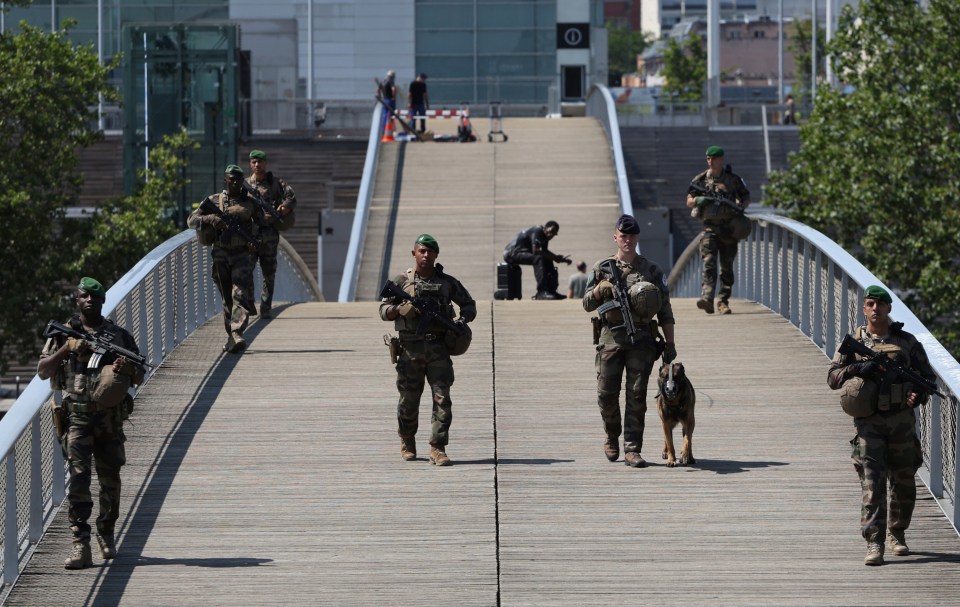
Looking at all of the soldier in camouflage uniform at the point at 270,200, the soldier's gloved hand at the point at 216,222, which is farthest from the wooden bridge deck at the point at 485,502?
the soldier in camouflage uniform at the point at 270,200

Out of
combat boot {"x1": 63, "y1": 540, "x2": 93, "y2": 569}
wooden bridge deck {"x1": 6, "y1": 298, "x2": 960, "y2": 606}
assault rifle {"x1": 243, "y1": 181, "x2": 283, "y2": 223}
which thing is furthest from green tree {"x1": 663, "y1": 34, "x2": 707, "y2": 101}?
combat boot {"x1": 63, "y1": 540, "x2": 93, "y2": 569}

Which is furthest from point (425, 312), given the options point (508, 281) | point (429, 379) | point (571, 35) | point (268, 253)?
point (571, 35)

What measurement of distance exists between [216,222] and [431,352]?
4.70m

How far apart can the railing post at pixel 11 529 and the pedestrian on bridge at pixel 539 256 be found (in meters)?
15.0

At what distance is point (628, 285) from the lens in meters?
13.0

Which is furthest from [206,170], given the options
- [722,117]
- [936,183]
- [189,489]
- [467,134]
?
[189,489]

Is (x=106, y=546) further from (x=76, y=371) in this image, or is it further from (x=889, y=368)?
(x=889, y=368)

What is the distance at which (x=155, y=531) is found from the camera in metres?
11.8

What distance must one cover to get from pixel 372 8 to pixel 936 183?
39.0 meters

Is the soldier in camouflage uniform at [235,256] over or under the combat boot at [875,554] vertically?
over

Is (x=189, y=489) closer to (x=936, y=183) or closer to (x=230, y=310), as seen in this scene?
(x=230, y=310)

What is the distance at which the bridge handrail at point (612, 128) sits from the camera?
34500mm

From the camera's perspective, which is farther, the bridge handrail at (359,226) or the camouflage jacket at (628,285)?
the bridge handrail at (359,226)

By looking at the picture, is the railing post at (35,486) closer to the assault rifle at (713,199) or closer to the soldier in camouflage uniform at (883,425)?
the soldier in camouflage uniform at (883,425)
